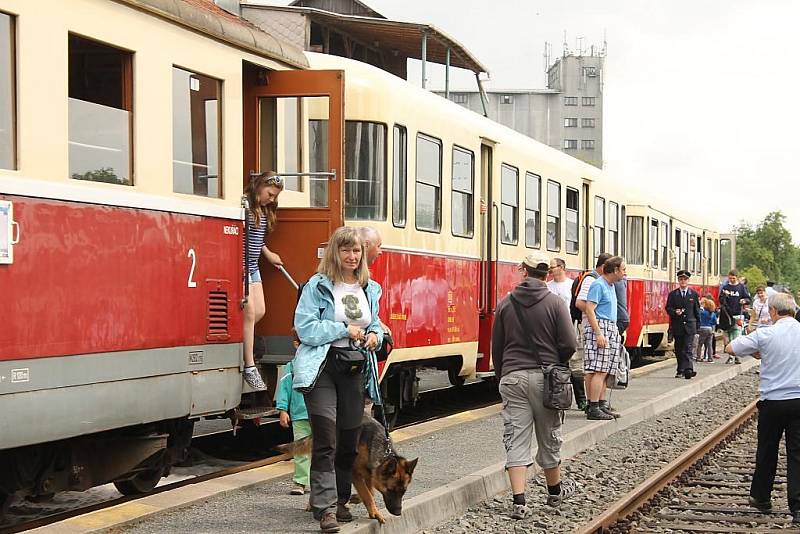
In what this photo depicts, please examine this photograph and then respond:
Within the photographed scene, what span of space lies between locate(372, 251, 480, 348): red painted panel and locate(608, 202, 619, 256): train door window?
7.69 m

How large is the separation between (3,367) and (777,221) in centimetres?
10352

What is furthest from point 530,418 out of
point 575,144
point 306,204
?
point 575,144

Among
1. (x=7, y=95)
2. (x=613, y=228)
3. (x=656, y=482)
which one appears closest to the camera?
(x=7, y=95)

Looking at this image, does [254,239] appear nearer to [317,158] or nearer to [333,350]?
[317,158]

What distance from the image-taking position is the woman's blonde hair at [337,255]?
6852 millimetres

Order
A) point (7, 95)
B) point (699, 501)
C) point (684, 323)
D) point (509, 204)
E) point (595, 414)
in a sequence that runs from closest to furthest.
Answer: point (7, 95)
point (699, 501)
point (595, 414)
point (509, 204)
point (684, 323)

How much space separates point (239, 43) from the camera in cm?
913

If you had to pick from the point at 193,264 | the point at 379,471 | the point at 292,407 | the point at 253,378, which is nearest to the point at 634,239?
the point at 253,378

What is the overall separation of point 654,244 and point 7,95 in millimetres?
19988

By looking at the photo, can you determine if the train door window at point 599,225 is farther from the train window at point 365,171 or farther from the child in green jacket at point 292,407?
the child in green jacket at point 292,407

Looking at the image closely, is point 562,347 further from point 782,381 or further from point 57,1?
point 57,1

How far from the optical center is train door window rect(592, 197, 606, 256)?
20.1 meters

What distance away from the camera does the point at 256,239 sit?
929cm

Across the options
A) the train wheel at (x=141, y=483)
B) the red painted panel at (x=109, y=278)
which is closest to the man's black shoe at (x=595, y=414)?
the red painted panel at (x=109, y=278)
